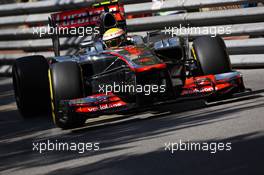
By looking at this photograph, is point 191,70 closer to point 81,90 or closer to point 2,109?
point 81,90

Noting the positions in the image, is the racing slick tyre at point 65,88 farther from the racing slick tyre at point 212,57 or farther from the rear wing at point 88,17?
the rear wing at point 88,17

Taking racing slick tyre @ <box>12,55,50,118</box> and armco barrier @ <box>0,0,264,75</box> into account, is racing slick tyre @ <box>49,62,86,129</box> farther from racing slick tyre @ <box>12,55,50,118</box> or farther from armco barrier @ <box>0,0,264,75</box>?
armco barrier @ <box>0,0,264,75</box>

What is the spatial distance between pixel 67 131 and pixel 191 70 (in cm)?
188

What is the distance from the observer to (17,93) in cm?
1007

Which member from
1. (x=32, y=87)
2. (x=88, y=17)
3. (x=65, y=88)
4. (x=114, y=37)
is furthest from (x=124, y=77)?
(x=88, y=17)

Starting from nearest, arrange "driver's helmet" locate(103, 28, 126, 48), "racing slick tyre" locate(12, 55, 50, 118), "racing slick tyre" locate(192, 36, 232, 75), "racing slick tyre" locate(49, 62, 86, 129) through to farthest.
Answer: "racing slick tyre" locate(49, 62, 86, 129), "racing slick tyre" locate(192, 36, 232, 75), "driver's helmet" locate(103, 28, 126, 48), "racing slick tyre" locate(12, 55, 50, 118)

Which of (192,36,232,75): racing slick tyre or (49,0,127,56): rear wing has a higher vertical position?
(49,0,127,56): rear wing

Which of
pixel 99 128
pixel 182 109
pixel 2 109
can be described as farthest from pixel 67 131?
pixel 2 109

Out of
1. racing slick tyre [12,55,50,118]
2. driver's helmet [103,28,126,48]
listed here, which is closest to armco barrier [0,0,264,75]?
driver's helmet [103,28,126,48]

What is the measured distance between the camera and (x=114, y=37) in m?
9.15

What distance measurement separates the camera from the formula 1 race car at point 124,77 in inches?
309

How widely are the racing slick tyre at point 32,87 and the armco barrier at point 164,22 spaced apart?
134 inches

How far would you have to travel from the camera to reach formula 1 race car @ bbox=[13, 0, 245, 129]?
786 centimetres

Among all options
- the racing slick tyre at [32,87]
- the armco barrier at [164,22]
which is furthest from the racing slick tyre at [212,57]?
the armco barrier at [164,22]
